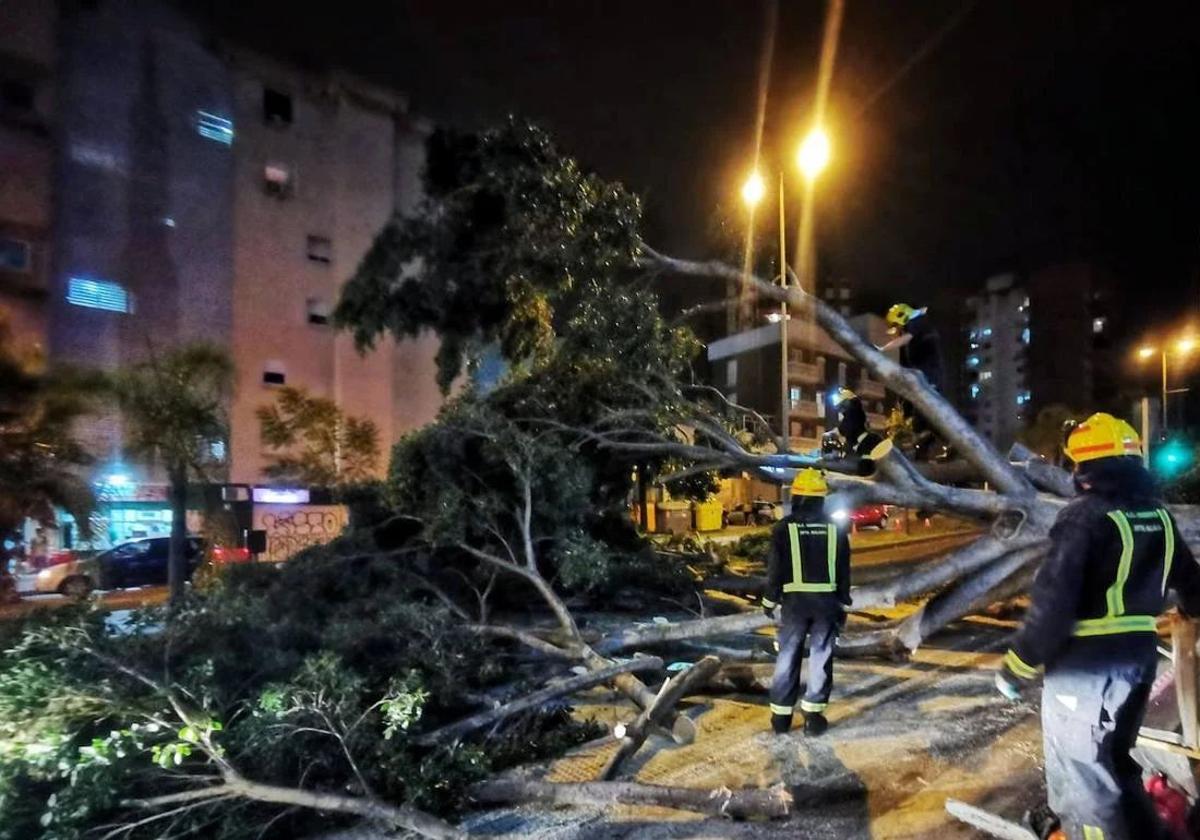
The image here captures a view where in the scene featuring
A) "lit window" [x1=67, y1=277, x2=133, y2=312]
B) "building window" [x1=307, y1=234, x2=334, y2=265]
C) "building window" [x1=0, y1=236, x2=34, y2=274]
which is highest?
"building window" [x1=307, y1=234, x2=334, y2=265]

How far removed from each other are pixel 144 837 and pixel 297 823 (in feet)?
2.39

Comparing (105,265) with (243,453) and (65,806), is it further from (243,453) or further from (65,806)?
(65,806)

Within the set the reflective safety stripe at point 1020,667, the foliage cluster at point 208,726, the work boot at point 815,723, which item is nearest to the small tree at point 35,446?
the foliage cluster at point 208,726

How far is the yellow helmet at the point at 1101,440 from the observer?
8.88 feet

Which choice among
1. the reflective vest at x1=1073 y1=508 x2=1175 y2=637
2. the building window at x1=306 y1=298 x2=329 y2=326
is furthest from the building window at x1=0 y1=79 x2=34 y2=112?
the reflective vest at x1=1073 y1=508 x2=1175 y2=637

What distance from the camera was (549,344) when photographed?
8977 mm

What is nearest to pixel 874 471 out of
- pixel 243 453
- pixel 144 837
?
pixel 144 837

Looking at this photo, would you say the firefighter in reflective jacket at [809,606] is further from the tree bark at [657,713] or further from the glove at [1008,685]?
the glove at [1008,685]

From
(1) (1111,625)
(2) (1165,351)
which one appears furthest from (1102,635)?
(2) (1165,351)

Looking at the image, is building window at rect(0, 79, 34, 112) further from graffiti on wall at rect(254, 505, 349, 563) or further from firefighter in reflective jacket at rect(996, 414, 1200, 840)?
firefighter in reflective jacket at rect(996, 414, 1200, 840)

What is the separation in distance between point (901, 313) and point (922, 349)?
0.86 meters

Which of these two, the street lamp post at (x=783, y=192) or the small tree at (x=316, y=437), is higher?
the street lamp post at (x=783, y=192)

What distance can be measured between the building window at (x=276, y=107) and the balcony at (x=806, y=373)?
865 inches

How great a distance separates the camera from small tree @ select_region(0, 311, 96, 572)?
23.7 ft
